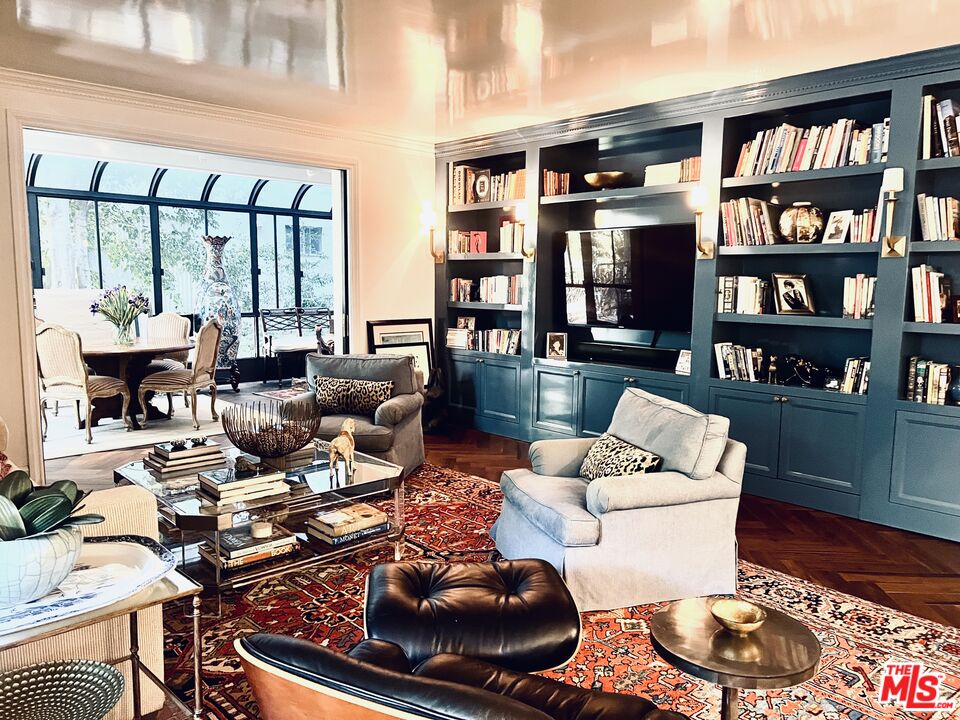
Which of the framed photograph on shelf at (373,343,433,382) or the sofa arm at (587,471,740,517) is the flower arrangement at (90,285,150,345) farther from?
the sofa arm at (587,471,740,517)

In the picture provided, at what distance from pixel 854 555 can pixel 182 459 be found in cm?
352

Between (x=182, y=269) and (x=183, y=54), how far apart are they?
5765 mm

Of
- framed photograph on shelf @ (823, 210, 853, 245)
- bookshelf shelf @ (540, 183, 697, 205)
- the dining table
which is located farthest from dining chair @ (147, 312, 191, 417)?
framed photograph on shelf @ (823, 210, 853, 245)

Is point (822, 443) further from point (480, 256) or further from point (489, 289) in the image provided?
point (480, 256)

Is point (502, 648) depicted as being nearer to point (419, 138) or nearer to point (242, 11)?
point (242, 11)

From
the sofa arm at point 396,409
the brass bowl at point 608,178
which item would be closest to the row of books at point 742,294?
the brass bowl at point 608,178

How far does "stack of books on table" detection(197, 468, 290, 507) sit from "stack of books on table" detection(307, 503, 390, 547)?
0.30m

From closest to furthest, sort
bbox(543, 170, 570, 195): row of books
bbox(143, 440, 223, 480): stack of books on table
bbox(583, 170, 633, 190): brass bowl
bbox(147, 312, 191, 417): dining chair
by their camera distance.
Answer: bbox(143, 440, 223, 480): stack of books on table, bbox(583, 170, 633, 190): brass bowl, bbox(543, 170, 570, 195): row of books, bbox(147, 312, 191, 417): dining chair

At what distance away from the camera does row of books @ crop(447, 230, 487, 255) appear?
260 inches

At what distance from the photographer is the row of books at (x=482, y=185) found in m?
6.14

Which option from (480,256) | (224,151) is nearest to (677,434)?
(480,256)

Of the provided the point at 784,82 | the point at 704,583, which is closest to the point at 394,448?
the point at 704,583

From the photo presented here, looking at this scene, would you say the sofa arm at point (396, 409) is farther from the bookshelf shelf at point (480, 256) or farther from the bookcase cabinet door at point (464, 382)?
the bookshelf shelf at point (480, 256)

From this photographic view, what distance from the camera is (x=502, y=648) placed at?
2.05 meters
